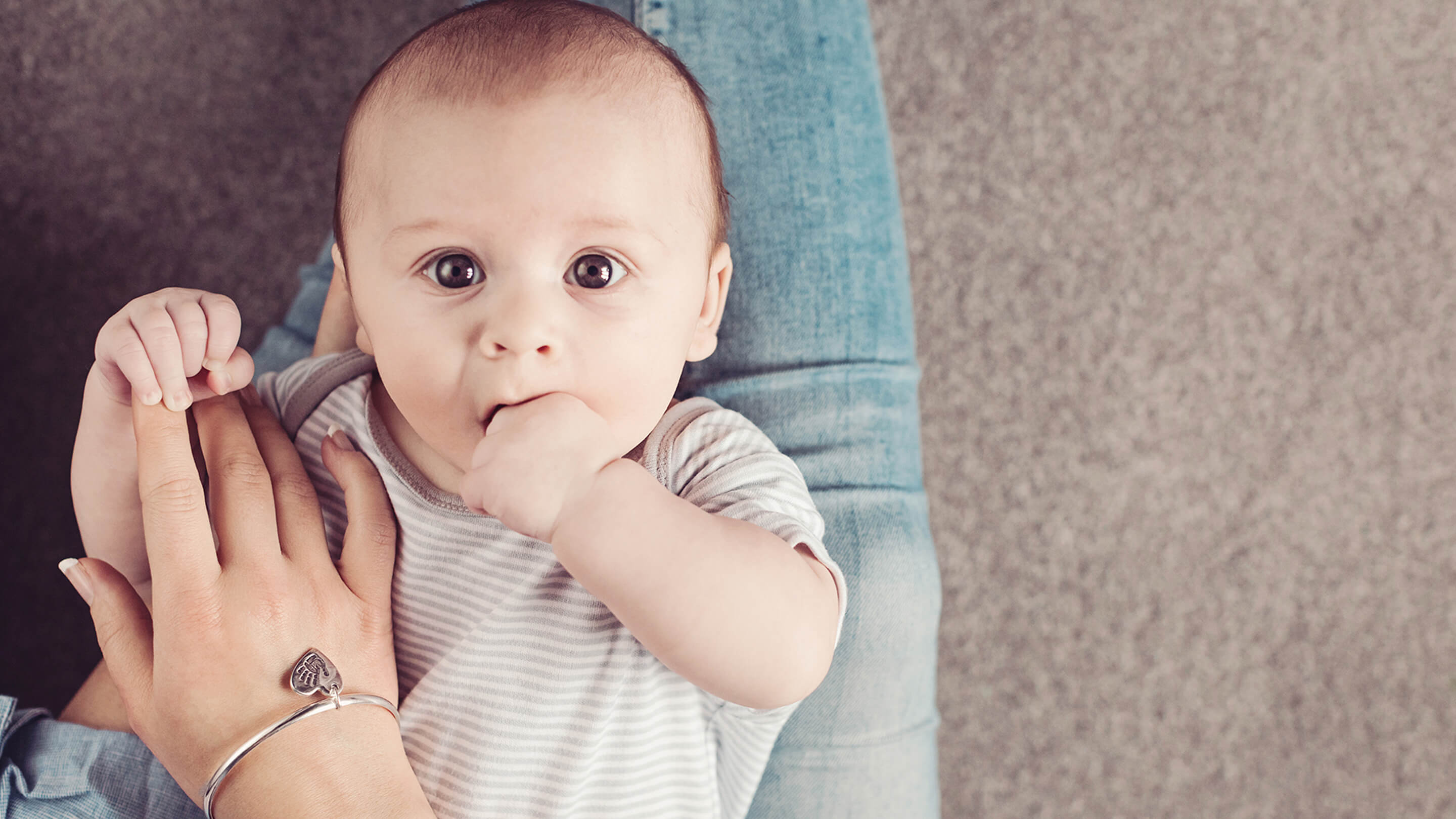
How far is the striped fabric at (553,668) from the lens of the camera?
70 cm

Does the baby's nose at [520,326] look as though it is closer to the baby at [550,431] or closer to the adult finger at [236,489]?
the baby at [550,431]

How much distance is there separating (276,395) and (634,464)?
0.43 meters

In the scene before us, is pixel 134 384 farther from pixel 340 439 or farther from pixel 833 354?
pixel 833 354

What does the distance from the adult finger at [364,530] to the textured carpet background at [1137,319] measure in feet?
2.13

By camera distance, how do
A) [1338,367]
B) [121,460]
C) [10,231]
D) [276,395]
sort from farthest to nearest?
[1338,367]
[10,231]
[276,395]
[121,460]

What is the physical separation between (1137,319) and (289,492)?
3.83 ft

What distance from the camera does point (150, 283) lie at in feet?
4.10

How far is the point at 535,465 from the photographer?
0.59 metres

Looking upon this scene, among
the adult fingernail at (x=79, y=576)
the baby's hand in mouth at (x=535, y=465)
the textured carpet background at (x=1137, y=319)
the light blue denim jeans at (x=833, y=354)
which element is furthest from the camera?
the textured carpet background at (x=1137, y=319)

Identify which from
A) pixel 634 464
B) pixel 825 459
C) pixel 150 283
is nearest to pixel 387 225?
pixel 634 464

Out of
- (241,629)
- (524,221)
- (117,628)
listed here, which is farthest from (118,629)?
(524,221)

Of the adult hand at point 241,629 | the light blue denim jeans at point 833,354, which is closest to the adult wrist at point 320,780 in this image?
the adult hand at point 241,629

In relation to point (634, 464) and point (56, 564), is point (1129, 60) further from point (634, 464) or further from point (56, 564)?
point (56, 564)

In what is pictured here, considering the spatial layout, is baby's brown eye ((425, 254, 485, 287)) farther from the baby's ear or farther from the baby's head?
the baby's ear
